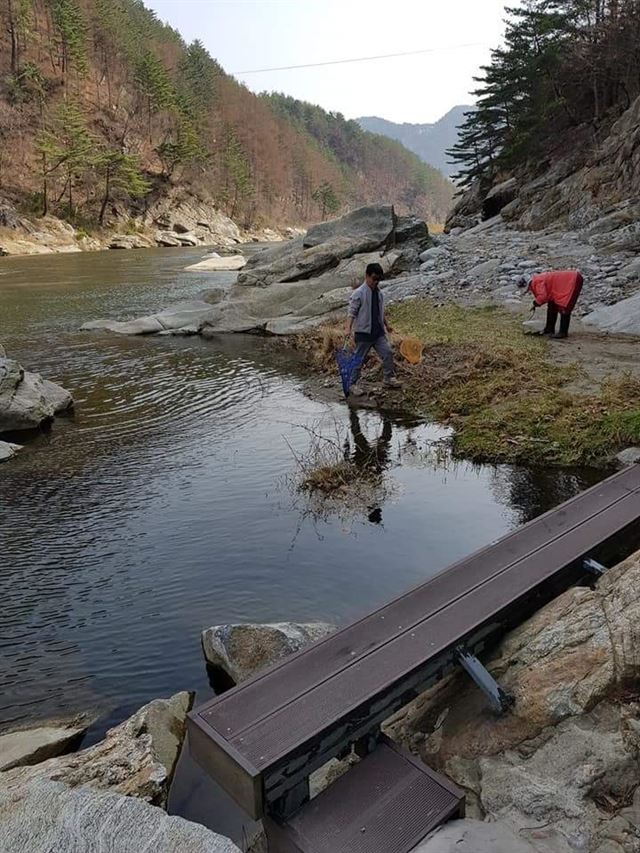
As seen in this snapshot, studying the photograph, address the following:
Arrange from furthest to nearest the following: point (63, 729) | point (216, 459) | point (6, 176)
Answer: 1. point (6, 176)
2. point (216, 459)
3. point (63, 729)

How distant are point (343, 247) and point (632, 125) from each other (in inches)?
461

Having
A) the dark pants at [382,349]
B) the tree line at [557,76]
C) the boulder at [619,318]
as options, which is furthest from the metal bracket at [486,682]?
the tree line at [557,76]

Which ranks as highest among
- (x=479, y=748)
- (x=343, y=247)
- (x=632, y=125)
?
(x=632, y=125)

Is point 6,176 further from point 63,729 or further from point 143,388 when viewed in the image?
point 63,729

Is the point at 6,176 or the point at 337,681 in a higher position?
the point at 6,176

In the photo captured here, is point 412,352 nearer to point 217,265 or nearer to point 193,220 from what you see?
point 217,265

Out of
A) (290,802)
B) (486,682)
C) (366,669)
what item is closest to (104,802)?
(290,802)

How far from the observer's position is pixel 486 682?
3.42 m

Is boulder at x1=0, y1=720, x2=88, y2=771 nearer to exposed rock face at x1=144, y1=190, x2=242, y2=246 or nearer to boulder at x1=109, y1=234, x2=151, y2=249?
boulder at x1=109, y1=234, x2=151, y2=249

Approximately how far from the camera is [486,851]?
2.61m

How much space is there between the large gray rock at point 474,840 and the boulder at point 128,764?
1483 mm

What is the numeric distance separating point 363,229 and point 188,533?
792 inches

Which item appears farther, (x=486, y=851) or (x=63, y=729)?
(x=63, y=729)

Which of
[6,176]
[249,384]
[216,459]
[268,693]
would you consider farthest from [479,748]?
[6,176]
